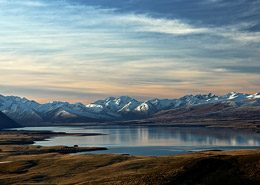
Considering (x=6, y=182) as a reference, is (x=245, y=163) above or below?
above

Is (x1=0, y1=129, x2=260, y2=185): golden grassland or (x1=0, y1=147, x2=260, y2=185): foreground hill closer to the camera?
(x1=0, y1=147, x2=260, y2=185): foreground hill

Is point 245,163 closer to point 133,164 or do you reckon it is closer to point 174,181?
point 174,181

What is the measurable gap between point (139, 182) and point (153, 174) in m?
5.27

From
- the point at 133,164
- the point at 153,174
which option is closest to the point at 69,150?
the point at 133,164

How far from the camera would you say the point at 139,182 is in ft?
190

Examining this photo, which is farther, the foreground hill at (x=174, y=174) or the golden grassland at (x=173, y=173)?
the golden grassland at (x=173, y=173)

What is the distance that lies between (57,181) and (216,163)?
3172cm

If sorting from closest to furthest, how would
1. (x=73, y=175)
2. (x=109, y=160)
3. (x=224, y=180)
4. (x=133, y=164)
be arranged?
(x=224, y=180)
(x=73, y=175)
(x=133, y=164)
(x=109, y=160)

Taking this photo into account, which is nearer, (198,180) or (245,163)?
(198,180)

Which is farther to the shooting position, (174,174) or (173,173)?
(173,173)

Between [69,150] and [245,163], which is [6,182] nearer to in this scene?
[245,163]

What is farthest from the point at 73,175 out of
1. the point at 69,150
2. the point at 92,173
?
the point at 69,150

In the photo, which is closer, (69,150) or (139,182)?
(139,182)

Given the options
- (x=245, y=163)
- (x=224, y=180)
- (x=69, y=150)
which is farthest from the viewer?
(x=69, y=150)
